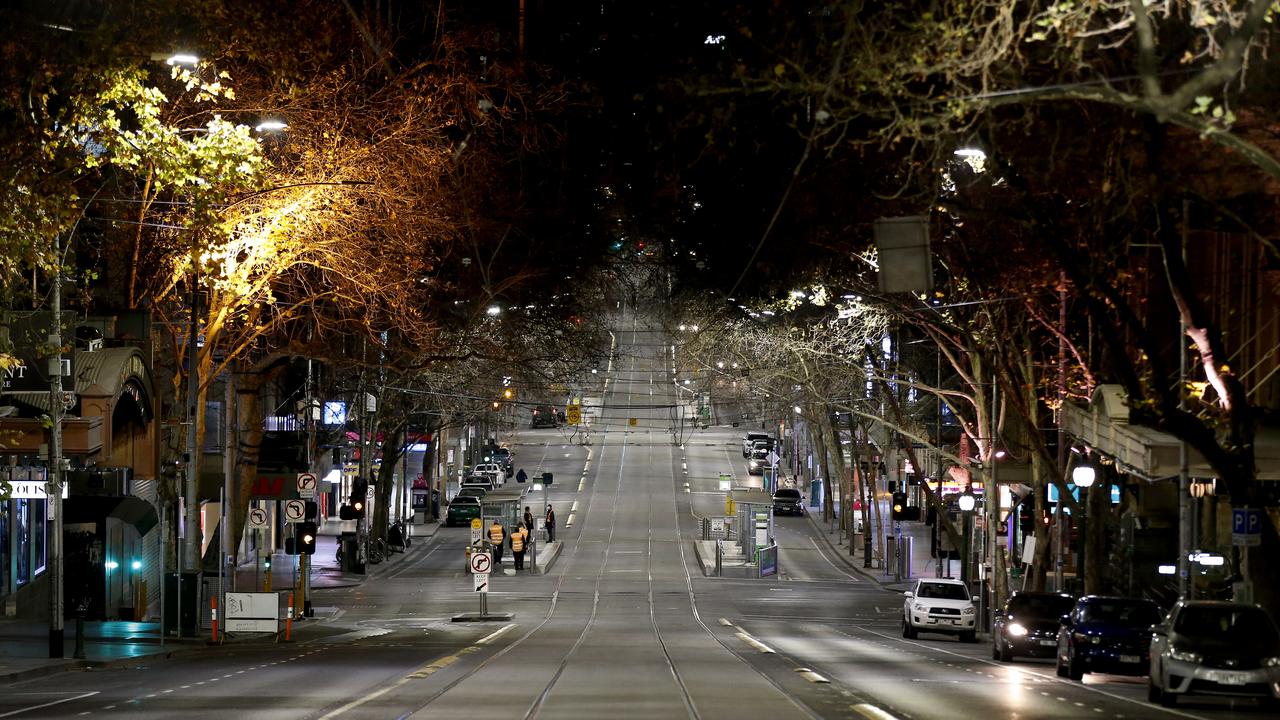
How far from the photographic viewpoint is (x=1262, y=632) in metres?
21.3

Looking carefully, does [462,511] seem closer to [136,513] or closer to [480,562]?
[480,562]

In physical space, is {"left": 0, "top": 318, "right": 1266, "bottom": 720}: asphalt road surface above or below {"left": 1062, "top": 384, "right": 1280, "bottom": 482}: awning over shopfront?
below

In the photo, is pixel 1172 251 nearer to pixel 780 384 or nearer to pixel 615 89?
pixel 615 89

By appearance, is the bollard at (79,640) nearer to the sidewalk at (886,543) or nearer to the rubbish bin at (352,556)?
the rubbish bin at (352,556)

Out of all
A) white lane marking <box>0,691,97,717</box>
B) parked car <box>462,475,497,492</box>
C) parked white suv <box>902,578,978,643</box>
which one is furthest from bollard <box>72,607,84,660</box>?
parked car <box>462,475,497,492</box>

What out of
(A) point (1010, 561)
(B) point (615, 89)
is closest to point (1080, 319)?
(B) point (615, 89)

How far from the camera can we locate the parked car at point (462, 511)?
270 feet

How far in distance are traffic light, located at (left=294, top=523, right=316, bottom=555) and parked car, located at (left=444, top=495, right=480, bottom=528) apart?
42.1m

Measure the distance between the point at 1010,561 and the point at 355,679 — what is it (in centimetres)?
4222

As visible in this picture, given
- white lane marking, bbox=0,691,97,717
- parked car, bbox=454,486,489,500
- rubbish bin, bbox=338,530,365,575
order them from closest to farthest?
white lane marking, bbox=0,691,97,717 < rubbish bin, bbox=338,530,365,575 < parked car, bbox=454,486,489,500

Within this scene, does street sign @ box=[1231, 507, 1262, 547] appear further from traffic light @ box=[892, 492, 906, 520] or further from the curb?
the curb

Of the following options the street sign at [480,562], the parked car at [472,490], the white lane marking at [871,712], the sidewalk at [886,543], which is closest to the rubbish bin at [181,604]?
the street sign at [480,562]

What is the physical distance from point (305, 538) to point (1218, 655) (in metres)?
24.2

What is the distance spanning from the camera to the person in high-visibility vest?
58.9 m
